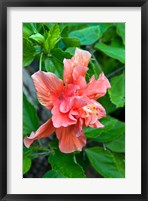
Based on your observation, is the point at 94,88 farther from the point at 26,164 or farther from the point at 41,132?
the point at 26,164

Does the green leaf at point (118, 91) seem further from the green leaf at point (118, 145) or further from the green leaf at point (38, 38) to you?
the green leaf at point (38, 38)

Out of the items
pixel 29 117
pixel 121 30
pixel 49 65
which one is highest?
pixel 121 30

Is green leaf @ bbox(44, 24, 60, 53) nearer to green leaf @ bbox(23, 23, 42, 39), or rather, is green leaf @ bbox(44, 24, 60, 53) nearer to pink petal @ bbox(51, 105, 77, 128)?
green leaf @ bbox(23, 23, 42, 39)

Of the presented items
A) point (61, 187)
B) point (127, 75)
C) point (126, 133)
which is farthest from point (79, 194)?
point (127, 75)

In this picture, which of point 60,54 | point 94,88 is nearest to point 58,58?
point 60,54

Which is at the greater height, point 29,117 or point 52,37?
point 52,37

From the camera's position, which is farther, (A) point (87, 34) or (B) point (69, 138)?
(A) point (87, 34)

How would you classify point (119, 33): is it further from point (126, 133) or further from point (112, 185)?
point (112, 185)
